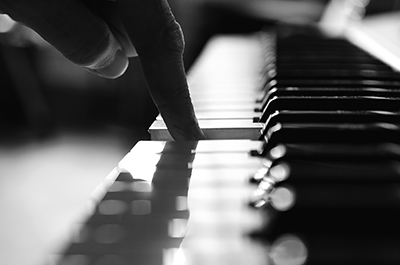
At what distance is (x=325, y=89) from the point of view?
71 centimetres

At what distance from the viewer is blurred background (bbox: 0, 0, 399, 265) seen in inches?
89.0

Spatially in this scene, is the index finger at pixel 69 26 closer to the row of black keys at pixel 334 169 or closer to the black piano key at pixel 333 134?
the row of black keys at pixel 334 169

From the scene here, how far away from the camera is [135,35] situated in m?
0.72

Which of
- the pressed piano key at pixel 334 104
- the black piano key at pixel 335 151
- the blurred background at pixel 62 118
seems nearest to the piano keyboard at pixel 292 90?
the pressed piano key at pixel 334 104

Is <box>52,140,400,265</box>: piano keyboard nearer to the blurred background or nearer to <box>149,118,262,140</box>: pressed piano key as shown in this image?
<box>149,118,262,140</box>: pressed piano key

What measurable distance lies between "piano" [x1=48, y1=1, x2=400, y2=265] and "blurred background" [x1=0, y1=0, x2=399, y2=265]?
1556 millimetres

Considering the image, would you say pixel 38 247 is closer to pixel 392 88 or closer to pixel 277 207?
pixel 392 88

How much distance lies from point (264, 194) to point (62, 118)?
3.62 metres

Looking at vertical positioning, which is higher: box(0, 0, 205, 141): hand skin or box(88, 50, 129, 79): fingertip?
box(88, 50, 129, 79): fingertip

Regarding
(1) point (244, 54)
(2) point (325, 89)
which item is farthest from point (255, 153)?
(1) point (244, 54)

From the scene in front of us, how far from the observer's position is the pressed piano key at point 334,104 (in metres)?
0.62

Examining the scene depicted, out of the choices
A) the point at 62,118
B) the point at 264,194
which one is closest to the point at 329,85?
the point at 264,194

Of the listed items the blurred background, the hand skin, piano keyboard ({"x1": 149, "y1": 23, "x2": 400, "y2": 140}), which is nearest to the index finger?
the hand skin

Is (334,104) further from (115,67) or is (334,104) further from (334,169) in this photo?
(115,67)
